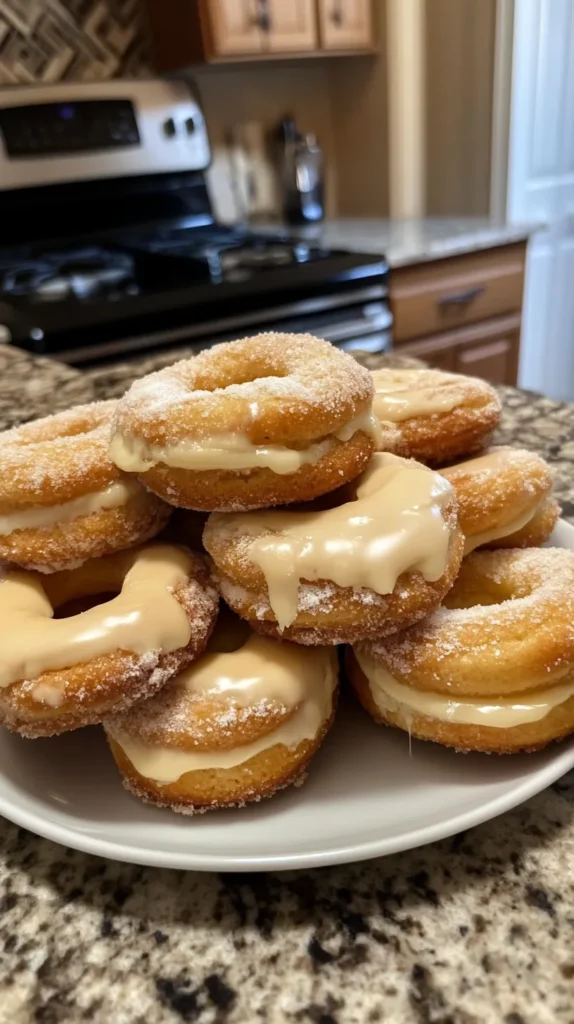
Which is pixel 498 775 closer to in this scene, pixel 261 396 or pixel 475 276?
pixel 261 396

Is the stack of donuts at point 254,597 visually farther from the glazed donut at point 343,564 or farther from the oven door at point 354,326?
the oven door at point 354,326

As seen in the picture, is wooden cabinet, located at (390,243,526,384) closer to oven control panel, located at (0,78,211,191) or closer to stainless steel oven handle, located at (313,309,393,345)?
stainless steel oven handle, located at (313,309,393,345)

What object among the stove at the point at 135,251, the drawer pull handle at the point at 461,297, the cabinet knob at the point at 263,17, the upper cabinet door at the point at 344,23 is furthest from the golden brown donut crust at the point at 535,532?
the upper cabinet door at the point at 344,23

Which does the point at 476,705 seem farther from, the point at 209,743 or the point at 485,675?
the point at 209,743

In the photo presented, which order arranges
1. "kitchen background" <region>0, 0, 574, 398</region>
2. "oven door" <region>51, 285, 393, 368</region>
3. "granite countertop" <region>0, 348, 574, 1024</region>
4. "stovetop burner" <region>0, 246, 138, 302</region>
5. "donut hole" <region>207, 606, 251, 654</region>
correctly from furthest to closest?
"kitchen background" <region>0, 0, 574, 398</region> < "stovetop burner" <region>0, 246, 138, 302</region> < "oven door" <region>51, 285, 393, 368</region> < "donut hole" <region>207, 606, 251, 654</region> < "granite countertop" <region>0, 348, 574, 1024</region>

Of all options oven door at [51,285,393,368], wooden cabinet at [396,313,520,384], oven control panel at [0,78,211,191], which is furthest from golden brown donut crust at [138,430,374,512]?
oven control panel at [0,78,211,191]

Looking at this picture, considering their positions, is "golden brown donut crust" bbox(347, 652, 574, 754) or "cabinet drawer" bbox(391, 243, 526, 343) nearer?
"golden brown donut crust" bbox(347, 652, 574, 754)
